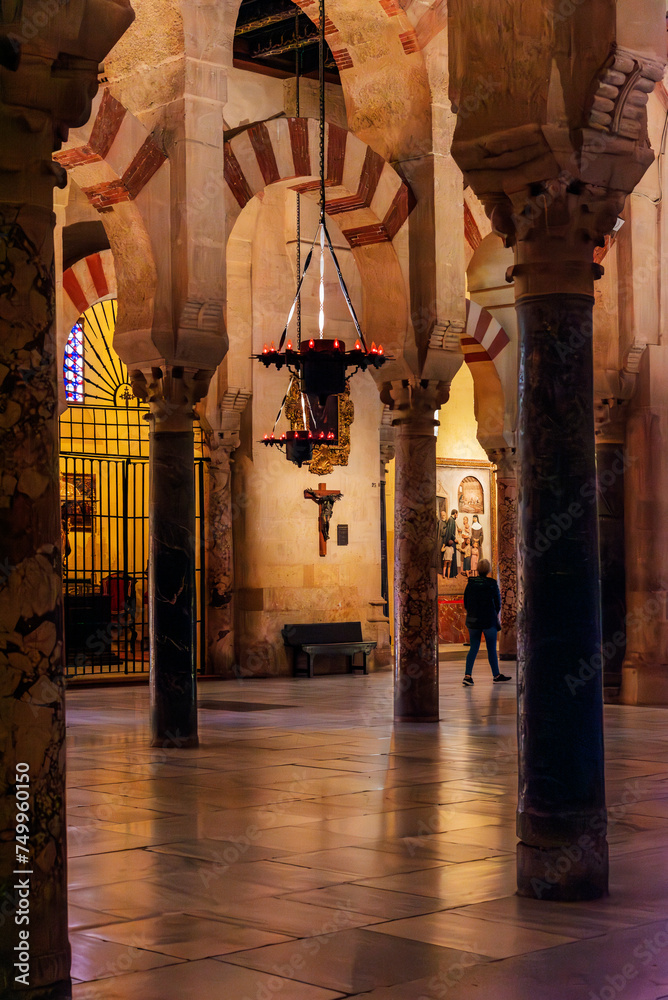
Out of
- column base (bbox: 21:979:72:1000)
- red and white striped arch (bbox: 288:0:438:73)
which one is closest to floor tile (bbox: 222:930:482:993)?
column base (bbox: 21:979:72:1000)

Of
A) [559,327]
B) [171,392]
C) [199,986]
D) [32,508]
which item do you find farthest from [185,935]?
[171,392]

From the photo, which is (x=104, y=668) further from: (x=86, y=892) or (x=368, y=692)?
(x=86, y=892)

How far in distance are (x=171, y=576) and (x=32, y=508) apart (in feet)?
17.9

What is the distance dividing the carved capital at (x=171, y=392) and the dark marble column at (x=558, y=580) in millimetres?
4263

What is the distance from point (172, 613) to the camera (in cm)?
874

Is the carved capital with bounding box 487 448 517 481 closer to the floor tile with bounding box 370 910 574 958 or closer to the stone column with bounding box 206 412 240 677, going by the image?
the stone column with bounding box 206 412 240 677

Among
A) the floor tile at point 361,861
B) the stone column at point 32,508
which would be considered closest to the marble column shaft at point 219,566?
the floor tile at point 361,861

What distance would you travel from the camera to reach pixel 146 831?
5.82m

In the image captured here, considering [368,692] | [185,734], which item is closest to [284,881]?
[185,734]

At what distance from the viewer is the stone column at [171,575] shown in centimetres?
874

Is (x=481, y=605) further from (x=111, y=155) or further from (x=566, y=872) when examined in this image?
(x=566, y=872)

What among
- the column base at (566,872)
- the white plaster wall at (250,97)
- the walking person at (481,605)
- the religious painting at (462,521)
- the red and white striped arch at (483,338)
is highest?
the white plaster wall at (250,97)

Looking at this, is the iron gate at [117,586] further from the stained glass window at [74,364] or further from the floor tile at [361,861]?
the floor tile at [361,861]

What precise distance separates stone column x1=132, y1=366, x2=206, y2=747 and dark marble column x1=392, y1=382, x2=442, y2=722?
1.84m
